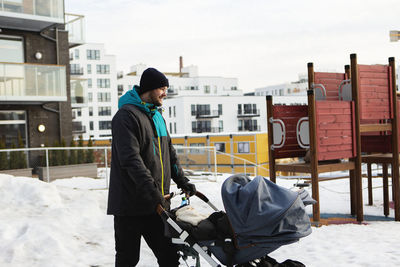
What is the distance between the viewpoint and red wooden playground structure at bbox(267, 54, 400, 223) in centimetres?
732

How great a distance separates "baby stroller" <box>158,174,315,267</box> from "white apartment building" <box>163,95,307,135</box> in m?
59.3

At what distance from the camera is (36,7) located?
19.3m

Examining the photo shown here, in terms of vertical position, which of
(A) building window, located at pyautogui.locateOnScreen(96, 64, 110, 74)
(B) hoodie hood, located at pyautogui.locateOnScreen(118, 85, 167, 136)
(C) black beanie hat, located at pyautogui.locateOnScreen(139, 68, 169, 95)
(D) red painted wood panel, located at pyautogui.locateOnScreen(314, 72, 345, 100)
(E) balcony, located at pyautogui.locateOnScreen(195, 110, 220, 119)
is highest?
(A) building window, located at pyautogui.locateOnScreen(96, 64, 110, 74)

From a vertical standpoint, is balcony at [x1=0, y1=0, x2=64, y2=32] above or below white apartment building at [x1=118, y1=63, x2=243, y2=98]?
below

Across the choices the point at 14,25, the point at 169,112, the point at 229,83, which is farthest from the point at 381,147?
the point at 229,83

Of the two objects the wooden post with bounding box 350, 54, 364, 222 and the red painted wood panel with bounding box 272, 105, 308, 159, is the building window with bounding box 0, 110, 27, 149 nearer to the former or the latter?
the red painted wood panel with bounding box 272, 105, 308, 159

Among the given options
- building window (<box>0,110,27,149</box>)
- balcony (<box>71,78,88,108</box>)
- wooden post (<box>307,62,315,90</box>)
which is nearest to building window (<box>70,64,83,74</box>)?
balcony (<box>71,78,88,108</box>)

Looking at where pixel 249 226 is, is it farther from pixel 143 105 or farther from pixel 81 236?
pixel 81 236

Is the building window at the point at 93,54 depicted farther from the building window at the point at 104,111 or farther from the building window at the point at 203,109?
the building window at the point at 203,109

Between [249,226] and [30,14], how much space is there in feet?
60.3

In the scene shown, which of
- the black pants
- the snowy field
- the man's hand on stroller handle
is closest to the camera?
the black pants

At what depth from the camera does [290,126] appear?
807cm

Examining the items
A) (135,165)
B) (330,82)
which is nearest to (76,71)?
(330,82)

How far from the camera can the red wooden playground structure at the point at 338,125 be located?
732 centimetres
